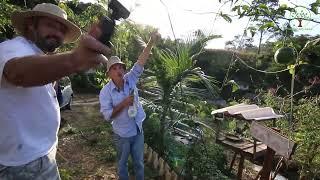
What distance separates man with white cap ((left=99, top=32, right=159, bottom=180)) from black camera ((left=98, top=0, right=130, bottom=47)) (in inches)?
121

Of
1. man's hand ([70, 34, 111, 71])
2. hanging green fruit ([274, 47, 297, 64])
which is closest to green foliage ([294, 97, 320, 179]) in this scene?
hanging green fruit ([274, 47, 297, 64])

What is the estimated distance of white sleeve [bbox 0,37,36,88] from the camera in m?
1.65

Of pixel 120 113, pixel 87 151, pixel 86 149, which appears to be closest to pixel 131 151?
pixel 120 113

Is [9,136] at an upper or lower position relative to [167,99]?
upper

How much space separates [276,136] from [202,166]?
1285mm

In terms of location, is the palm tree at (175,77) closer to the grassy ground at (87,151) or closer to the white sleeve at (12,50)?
the grassy ground at (87,151)

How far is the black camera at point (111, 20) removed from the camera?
1340 mm

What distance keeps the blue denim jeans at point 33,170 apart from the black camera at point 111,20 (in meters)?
1.11

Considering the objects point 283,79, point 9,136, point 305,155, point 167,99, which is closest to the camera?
point 9,136

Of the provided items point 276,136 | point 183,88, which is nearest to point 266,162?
point 276,136

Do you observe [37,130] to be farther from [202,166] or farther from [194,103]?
[194,103]

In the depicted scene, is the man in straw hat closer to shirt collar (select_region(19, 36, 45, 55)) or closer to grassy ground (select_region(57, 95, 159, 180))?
shirt collar (select_region(19, 36, 45, 55))

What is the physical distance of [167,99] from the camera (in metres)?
6.36

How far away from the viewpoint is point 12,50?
1765 millimetres
